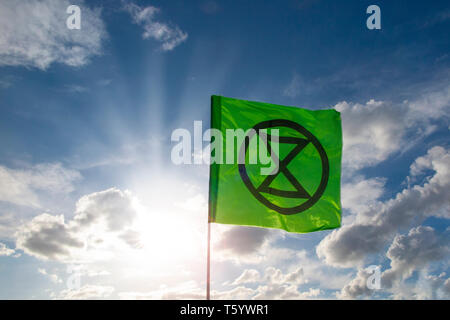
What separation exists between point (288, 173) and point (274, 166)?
0.75 m

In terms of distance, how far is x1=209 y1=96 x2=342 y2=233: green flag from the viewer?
14.0 m

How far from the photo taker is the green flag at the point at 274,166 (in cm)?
1405

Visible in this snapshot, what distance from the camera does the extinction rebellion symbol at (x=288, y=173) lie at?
14562 mm

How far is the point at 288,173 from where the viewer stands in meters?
15.6

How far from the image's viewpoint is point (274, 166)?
50.6 ft

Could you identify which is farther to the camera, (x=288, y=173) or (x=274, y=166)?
(x=288, y=173)

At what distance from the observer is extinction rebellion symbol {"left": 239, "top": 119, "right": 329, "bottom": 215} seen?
47.8 feet

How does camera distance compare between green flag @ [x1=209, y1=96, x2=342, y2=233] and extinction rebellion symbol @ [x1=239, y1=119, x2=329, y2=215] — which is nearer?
green flag @ [x1=209, y1=96, x2=342, y2=233]

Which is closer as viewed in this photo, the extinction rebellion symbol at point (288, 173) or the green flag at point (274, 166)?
the green flag at point (274, 166)

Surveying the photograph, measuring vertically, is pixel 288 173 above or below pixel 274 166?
below
